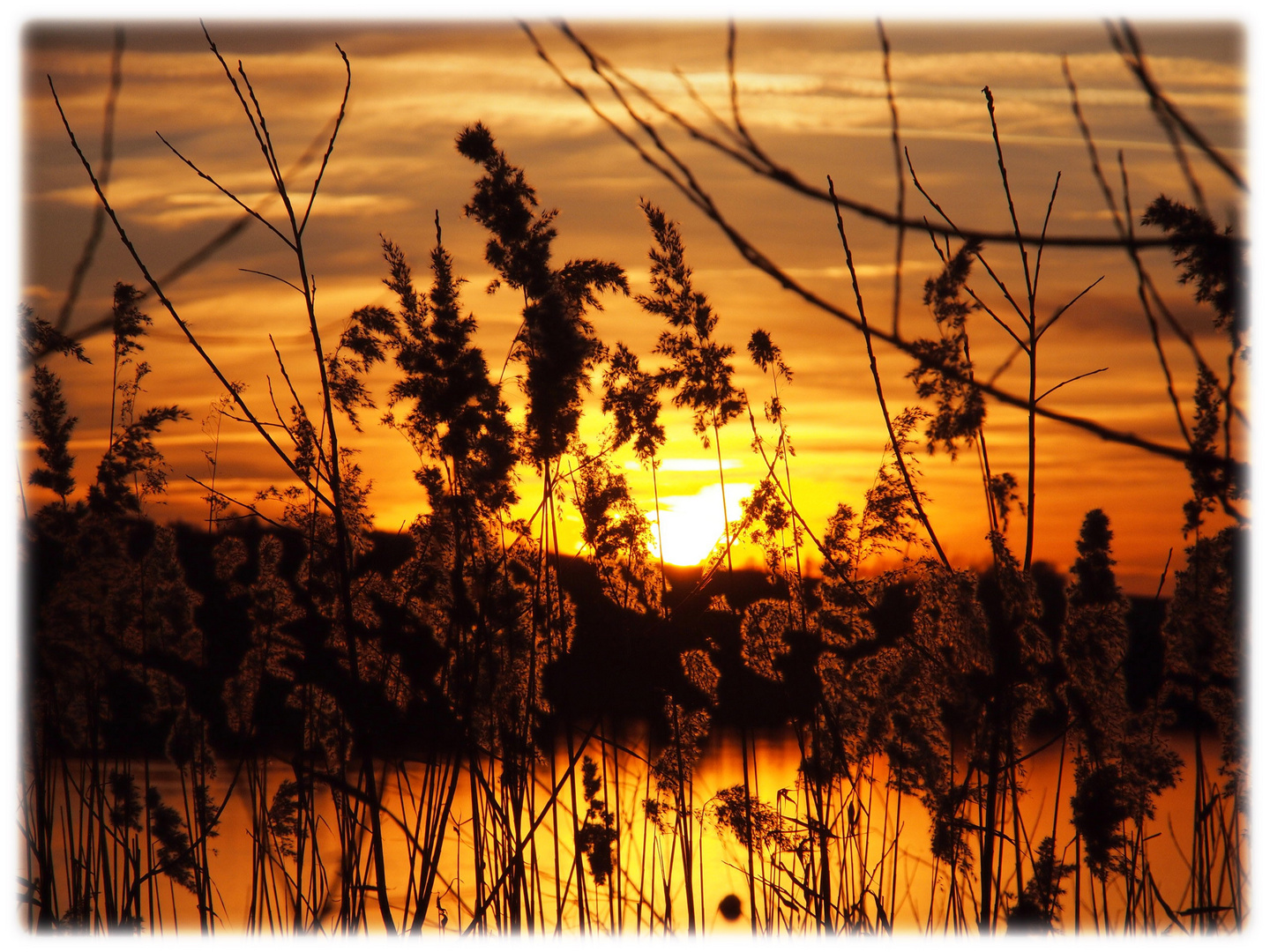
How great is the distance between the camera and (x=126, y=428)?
330 cm

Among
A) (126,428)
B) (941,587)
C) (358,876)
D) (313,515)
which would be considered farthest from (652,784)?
(126,428)

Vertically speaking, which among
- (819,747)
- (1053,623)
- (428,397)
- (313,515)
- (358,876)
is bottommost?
(358,876)

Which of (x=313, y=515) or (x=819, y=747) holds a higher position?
(x=313, y=515)

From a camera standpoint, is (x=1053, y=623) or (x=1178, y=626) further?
(x=1053, y=623)

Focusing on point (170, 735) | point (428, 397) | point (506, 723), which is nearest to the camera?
point (428, 397)

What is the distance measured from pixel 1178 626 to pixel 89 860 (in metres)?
3.63

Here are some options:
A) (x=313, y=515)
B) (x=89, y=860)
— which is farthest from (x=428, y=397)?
(x=89, y=860)

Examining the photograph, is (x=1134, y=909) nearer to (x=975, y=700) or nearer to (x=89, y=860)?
(x=975, y=700)

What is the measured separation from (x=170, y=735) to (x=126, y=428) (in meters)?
1.13

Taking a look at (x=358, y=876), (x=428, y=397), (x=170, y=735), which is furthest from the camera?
(x=170, y=735)

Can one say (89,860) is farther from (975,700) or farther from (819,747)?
(975,700)

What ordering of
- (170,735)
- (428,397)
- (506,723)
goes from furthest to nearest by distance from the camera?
(170,735)
(506,723)
(428,397)

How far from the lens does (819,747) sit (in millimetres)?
3357

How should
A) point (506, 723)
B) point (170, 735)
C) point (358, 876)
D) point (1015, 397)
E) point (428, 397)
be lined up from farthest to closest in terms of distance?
point (170, 735)
point (358, 876)
point (506, 723)
point (428, 397)
point (1015, 397)
